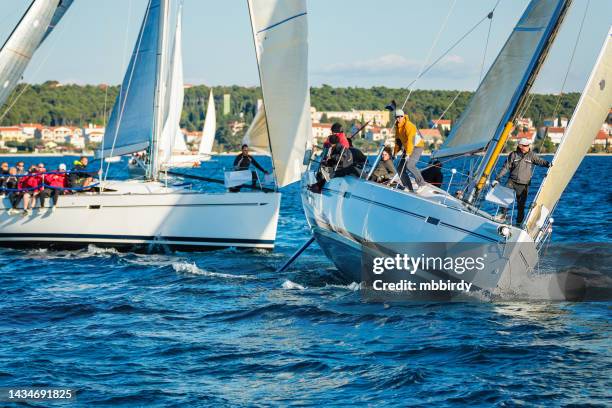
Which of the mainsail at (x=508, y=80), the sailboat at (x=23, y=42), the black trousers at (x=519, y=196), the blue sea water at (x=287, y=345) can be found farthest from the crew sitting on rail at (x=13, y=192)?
the black trousers at (x=519, y=196)

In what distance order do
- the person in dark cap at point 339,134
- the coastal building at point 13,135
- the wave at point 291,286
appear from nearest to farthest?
the wave at point 291,286 → the person in dark cap at point 339,134 → the coastal building at point 13,135

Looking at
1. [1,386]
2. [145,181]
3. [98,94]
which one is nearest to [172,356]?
[1,386]

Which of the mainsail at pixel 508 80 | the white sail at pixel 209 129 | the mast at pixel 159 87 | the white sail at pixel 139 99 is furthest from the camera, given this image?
the white sail at pixel 209 129

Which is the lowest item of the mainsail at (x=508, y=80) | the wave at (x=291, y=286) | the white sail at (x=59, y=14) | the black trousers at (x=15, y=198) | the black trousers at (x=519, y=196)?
the wave at (x=291, y=286)

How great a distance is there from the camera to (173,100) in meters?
35.5

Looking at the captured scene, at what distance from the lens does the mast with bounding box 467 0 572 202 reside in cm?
1441

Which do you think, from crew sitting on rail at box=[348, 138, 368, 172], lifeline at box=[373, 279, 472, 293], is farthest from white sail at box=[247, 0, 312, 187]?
lifeline at box=[373, 279, 472, 293]

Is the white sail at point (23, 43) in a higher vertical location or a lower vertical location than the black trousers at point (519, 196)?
higher

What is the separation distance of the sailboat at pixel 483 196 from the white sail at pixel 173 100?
28.1 feet

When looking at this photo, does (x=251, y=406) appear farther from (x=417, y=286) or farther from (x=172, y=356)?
(x=417, y=286)

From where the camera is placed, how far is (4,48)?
20938mm

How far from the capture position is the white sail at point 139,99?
22.8 metres

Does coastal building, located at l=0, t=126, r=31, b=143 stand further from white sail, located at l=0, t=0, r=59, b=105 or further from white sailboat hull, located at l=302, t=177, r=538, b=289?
white sailboat hull, located at l=302, t=177, r=538, b=289

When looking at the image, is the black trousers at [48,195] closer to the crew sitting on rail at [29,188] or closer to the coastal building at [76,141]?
the crew sitting on rail at [29,188]
